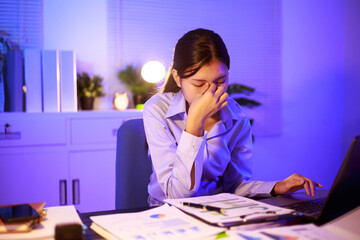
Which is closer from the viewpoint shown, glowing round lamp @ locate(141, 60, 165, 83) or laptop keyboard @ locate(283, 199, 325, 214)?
laptop keyboard @ locate(283, 199, 325, 214)

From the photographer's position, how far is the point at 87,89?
299cm

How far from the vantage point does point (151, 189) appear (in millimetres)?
1411

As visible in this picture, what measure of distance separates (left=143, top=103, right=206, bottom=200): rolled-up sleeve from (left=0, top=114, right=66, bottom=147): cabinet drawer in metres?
1.34

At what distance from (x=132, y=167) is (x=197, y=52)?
498 mm

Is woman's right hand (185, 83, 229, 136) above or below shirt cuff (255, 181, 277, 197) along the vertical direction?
above

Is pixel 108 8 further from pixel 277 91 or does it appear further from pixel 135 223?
pixel 135 223

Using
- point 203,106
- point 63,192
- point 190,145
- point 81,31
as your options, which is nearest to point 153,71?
point 81,31

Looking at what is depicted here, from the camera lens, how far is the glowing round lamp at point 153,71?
10.1 ft

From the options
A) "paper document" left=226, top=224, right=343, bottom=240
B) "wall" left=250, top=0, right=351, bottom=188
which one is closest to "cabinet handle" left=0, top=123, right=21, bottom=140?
"paper document" left=226, top=224, right=343, bottom=240

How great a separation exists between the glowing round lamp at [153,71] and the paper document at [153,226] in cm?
222

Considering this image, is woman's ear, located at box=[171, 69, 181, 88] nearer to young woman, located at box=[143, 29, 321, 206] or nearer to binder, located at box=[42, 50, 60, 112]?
young woman, located at box=[143, 29, 321, 206]

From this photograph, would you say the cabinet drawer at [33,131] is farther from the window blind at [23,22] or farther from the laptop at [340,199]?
the laptop at [340,199]

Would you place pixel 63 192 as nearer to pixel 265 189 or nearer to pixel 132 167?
pixel 132 167

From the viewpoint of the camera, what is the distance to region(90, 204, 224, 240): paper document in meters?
0.78
